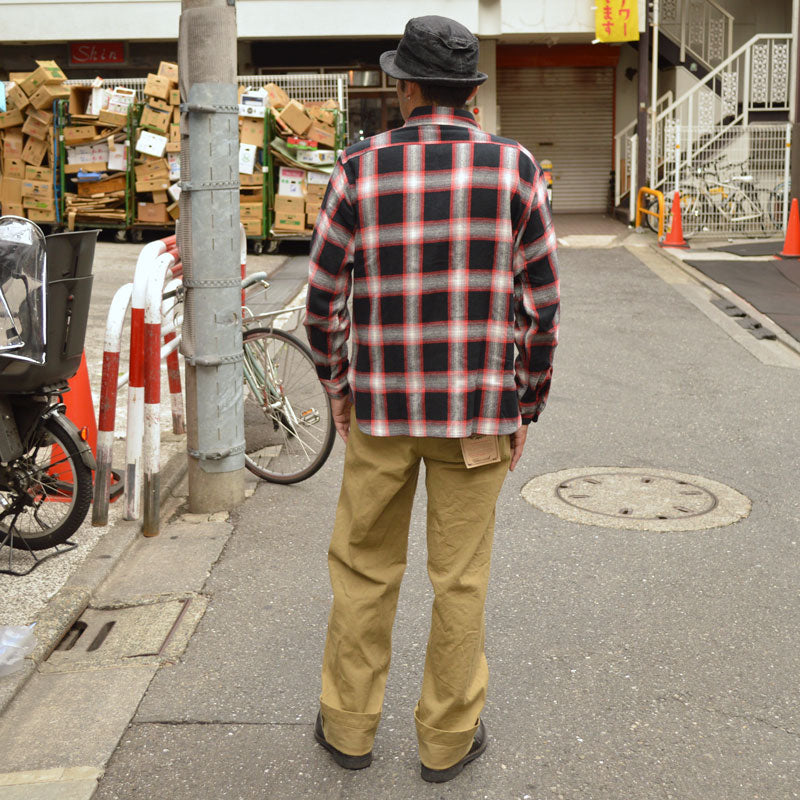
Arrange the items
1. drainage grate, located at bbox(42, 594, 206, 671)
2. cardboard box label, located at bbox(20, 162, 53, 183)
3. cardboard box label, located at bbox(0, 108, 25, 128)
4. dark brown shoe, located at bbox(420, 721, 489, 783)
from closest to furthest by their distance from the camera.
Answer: dark brown shoe, located at bbox(420, 721, 489, 783)
drainage grate, located at bbox(42, 594, 206, 671)
cardboard box label, located at bbox(0, 108, 25, 128)
cardboard box label, located at bbox(20, 162, 53, 183)

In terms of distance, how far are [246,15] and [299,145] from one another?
616 centimetres

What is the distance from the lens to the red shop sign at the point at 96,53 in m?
22.0

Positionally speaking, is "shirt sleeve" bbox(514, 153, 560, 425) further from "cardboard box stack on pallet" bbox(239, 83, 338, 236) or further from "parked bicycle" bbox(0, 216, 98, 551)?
"cardboard box stack on pallet" bbox(239, 83, 338, 236)

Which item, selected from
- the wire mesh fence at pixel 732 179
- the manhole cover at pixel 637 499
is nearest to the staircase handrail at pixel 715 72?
the wire mesh fence at pixel 732 179

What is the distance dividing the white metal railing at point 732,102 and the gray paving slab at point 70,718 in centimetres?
1606

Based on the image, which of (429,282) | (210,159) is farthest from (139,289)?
(429,282)

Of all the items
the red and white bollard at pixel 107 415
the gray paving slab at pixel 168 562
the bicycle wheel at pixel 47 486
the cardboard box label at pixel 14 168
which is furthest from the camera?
the cardboard box label at pixel 14 168

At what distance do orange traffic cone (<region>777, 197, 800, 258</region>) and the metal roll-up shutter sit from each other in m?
9.80

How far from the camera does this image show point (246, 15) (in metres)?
20.1

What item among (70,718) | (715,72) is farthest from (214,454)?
(715,72)

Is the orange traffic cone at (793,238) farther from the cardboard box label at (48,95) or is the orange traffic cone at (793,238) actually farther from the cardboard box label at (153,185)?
the cardboard box label at (48,95)

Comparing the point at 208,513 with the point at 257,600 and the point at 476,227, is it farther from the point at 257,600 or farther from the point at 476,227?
the point at 476,227

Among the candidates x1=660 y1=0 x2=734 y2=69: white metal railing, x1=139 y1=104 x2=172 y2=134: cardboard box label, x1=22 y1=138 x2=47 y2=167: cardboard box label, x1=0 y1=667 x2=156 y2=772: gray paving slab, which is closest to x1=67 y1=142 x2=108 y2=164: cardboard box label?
x1=22 y1=138 x2=47 y2=167: cardboard box label

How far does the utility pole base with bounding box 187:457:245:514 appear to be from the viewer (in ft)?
17.0
